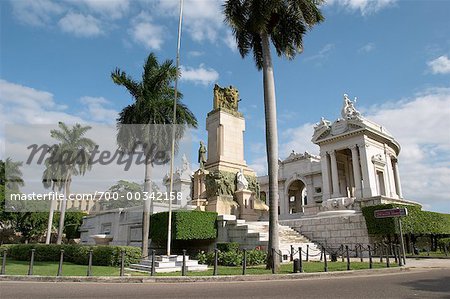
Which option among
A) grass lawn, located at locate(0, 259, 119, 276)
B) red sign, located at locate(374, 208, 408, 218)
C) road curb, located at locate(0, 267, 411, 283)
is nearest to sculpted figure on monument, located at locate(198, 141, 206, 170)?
grass lawn, located at locate(0, 259, 119, 276)

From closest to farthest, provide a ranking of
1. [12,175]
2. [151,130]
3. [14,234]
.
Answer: [151,130] → [12,175] → [14,234]

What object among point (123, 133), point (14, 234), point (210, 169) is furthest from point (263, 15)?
point (14, 234)

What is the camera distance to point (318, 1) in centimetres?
1869

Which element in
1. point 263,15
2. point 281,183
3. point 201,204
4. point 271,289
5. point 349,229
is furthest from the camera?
point 281,183

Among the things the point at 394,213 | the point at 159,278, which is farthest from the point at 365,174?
the point at 159,278

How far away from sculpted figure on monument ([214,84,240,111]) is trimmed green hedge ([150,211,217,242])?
47.8ft

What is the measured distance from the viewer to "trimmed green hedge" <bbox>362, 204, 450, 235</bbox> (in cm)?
2269

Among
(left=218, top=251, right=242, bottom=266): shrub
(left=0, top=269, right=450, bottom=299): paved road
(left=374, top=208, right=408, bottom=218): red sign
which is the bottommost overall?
(left=0, top=269, right=450, bottom=299): paved road

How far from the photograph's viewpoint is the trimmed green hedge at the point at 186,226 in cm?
2227

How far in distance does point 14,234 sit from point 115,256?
5095 centimetres

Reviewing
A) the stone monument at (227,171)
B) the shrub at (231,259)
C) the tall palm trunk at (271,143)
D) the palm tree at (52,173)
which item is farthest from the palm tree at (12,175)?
the tall palm trunk at (271,143)

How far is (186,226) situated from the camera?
22.3 metres

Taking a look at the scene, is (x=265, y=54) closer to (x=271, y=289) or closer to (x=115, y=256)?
(x=271, y=289)

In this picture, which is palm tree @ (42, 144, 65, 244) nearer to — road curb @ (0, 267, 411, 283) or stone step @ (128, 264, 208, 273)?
stone step @ (128, 264, 208, 273)
